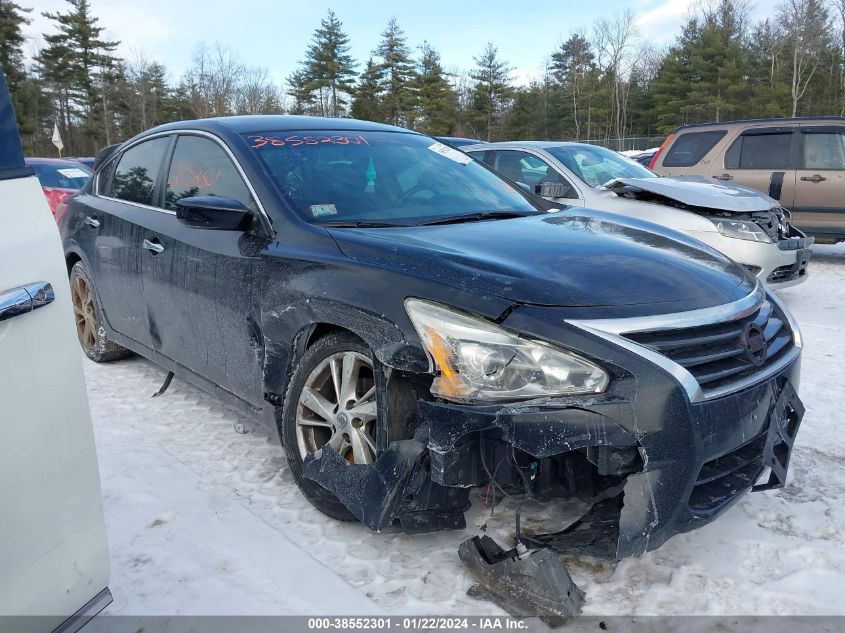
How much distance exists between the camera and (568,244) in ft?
8.53

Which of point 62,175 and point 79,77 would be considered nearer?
point 62,175

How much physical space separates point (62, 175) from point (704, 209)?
10.1 m

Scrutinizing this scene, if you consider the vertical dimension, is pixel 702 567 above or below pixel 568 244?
below

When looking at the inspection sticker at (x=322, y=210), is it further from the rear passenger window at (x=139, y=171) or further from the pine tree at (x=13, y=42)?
the pine tree at (x=13, y=42)

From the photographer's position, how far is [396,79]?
5425cm

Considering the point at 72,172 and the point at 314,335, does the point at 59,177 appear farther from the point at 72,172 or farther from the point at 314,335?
the point at 314,335

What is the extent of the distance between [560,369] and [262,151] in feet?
6.24

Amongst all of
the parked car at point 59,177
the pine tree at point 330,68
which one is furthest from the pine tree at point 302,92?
the parked car at point 59,177

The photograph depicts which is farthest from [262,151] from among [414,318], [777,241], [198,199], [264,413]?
[777,241]

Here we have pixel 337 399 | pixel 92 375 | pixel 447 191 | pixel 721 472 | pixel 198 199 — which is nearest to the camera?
pixel 721 472

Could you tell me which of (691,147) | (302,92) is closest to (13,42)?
(302,92)

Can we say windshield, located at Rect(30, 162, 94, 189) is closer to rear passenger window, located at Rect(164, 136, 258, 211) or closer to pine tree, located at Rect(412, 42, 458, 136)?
rear passenger window, located at Rect(164, 136, 258, 211)

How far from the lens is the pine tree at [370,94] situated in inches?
2153

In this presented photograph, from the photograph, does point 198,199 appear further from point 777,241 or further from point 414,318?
point 777,241
